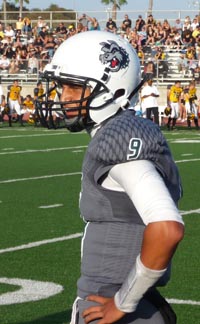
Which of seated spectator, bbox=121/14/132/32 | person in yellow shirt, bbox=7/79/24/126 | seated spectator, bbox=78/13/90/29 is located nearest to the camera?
person in yellow shirt, bbox=7/79/24/126

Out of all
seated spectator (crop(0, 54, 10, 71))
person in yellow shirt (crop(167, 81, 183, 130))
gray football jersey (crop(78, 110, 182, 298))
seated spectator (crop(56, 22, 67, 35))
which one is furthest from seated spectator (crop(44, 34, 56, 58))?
gray football jersey (crop(78, 110, 182, 298))

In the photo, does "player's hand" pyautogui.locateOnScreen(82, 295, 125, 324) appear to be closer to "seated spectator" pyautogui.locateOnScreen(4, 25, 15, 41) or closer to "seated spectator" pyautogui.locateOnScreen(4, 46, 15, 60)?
"seated spectator" pyautogui.locateOnScreen(4, 46, 15, 60)

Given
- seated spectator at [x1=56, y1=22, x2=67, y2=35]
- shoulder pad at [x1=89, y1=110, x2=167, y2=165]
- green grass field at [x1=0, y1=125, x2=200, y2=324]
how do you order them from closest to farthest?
1. shoulder pad at [x1=89, y1=110, x2=167, y2=165]
2. green grass field at [x1=0, y1=125, x2=200, y2=324]
3. seated spectator at [x1=56, y1=22, x2=67, y2=35]

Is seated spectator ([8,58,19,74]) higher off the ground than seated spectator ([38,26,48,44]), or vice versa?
seated spectator ([38,26,48,44])

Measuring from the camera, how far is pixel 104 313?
2.94 meters

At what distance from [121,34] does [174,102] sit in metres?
9.44

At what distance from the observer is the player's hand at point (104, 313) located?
292 cm

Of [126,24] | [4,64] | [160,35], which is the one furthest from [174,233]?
[126,24]

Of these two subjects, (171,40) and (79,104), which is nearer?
(79,104)

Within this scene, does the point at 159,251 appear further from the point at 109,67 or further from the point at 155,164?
the point at 109,67

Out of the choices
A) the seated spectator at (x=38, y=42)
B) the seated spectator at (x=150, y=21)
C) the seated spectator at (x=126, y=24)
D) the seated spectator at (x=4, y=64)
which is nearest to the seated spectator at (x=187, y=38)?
the seated spectator at (x=150, y=21)

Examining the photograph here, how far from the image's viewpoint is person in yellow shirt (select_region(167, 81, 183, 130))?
29.3 m

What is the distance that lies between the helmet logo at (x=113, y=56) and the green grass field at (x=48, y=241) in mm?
3196

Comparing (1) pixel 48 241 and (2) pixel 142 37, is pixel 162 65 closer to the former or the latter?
(2) pixel 142 37
